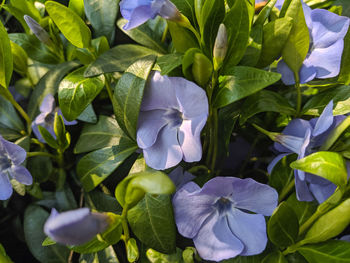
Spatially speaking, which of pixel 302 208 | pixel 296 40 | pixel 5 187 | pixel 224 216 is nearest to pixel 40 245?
pixel 5 187

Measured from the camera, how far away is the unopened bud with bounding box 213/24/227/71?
1.69 ft

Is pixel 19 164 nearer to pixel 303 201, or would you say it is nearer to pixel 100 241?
pixel 100 241

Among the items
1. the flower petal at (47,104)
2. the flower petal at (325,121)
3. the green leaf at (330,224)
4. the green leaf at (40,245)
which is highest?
the flower petal at (325,121)

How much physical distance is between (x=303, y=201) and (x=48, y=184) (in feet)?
1.78

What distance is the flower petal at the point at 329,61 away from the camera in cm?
63

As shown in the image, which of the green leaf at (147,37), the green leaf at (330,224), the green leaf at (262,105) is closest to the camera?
the green leaf at (330,224)

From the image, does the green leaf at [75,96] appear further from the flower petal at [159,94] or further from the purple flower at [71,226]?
the purple flower at [71,226]

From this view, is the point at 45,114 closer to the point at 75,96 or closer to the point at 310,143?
the point at 75,96

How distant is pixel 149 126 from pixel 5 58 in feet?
0.89

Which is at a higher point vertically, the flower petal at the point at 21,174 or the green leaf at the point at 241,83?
the green leaf at the point at 241,83

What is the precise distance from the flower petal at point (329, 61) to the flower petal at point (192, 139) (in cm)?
23

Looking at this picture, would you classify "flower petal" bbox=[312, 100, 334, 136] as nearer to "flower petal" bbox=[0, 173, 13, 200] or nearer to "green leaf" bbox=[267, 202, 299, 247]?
"green leaf" bbox=[267, 202, 299, 247]

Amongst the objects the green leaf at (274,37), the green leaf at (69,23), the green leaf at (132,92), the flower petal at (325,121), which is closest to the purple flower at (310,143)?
the flower petal at (325,121)

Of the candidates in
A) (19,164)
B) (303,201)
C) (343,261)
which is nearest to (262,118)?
(303,201)
